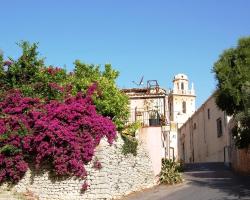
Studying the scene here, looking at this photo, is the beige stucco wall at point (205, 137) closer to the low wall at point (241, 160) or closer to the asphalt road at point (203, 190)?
the low wall at point (241, 160)

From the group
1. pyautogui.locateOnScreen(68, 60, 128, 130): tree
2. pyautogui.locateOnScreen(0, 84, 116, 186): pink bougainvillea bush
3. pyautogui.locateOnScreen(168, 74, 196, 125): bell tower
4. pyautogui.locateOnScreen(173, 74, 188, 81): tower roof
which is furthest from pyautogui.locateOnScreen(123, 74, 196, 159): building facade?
pyautogui.locateOnScreen(173, 74, 188, 81): tower roof

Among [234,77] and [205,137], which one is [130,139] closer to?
[234,77]

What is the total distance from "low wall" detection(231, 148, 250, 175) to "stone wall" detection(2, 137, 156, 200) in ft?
42.0

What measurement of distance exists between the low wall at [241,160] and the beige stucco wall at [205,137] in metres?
4.04

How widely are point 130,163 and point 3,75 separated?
874 centimetres

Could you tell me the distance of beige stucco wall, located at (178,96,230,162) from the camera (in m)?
49.3

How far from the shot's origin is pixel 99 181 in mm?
25062

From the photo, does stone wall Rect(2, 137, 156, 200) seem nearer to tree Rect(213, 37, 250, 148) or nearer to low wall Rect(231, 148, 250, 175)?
tree Rect(213, 37, 250, 148)

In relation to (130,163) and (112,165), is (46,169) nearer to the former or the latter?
(112,165)

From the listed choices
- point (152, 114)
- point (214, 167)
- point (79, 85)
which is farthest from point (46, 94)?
point (214, 167)

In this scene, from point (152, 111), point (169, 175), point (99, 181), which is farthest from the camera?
point (152, 111)

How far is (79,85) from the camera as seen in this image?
28.2 meters

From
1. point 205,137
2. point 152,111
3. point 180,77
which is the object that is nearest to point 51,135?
point 152,111

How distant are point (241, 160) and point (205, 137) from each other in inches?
668
